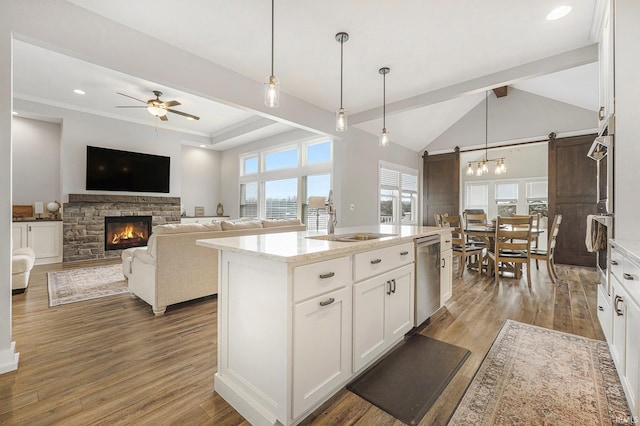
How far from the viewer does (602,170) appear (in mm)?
2480

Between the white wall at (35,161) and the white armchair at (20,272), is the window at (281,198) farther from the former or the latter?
the white armchair at (20,272)

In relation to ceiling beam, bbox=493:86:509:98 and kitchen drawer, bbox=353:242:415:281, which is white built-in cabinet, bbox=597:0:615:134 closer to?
kitchen drawer, bbox=353:242:415:281

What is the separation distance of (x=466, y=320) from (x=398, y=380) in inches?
54.2

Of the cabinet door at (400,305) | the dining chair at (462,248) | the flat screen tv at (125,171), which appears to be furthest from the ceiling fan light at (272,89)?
the flat screen tv at (125,171)

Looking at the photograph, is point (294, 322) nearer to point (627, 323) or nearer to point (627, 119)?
point (627, 323)

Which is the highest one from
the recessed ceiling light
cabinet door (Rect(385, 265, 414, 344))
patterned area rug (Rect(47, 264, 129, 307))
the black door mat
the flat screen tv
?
the recessed ceiling light

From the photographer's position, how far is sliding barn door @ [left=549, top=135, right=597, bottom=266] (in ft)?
16.9

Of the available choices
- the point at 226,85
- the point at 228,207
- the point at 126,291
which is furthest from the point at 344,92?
the point at 228,207

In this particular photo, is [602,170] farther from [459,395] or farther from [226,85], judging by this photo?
[226,85]

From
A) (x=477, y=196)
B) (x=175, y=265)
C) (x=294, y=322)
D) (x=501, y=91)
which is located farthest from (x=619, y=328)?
(x=477, y=196)

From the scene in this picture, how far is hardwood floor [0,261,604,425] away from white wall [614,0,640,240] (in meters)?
1.19

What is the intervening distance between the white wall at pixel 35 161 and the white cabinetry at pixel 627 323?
8359mm

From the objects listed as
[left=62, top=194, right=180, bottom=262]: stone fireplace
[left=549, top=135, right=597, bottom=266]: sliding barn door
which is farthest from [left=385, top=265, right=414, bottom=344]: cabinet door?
[left=62, top=194, right=180, bottom=262]: stone fireplace

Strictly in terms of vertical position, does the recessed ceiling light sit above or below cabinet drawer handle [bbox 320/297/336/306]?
above
